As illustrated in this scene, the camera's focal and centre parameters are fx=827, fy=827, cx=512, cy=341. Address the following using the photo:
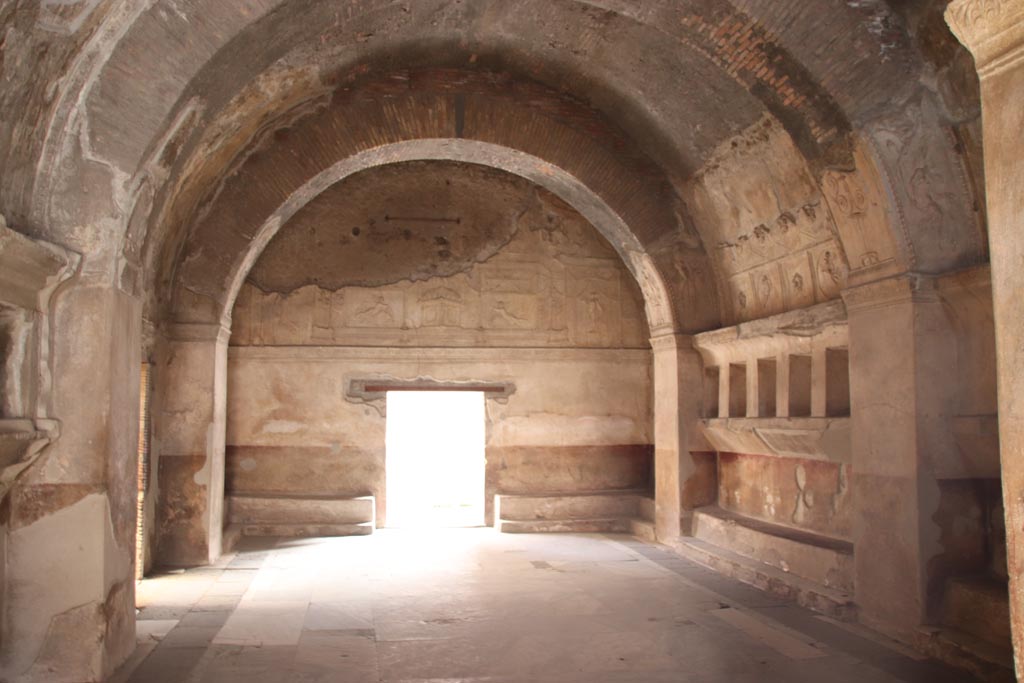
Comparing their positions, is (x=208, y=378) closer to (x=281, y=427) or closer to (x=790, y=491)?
(x=281, y=427)

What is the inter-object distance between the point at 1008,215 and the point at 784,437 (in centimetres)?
472

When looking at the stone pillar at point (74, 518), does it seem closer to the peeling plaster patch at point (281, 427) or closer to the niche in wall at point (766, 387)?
the peeling plaster patch at point (281, 427)

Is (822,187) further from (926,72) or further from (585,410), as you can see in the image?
(585,410)

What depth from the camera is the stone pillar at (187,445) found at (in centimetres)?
757

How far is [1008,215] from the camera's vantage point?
249 cm

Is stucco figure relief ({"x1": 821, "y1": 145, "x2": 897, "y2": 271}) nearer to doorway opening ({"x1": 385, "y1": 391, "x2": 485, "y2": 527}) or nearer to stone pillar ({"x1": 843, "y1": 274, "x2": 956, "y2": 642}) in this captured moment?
stone pillar ({"x1": 843, "y1": 274, "x2": 956, "y2": 642})

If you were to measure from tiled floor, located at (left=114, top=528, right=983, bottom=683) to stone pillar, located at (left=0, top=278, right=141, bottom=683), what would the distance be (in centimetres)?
38

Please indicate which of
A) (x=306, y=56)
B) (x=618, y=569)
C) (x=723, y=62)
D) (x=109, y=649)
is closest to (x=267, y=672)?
(x=109, y=649)

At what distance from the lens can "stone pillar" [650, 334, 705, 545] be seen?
8516 millimetres

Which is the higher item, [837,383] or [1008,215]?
[1008,215]

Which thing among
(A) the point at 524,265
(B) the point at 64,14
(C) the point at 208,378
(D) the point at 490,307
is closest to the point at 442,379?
(D) the point at 490,307

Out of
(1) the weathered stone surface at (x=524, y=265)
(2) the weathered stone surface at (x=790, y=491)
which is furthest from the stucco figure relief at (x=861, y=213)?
(2) the weathered stone surface at (x=790, y=491)

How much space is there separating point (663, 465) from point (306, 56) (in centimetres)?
537

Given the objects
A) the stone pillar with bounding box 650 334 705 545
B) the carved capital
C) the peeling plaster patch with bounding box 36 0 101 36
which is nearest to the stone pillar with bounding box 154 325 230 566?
the peeling plaster patch with bounding box 36 0 101 36
